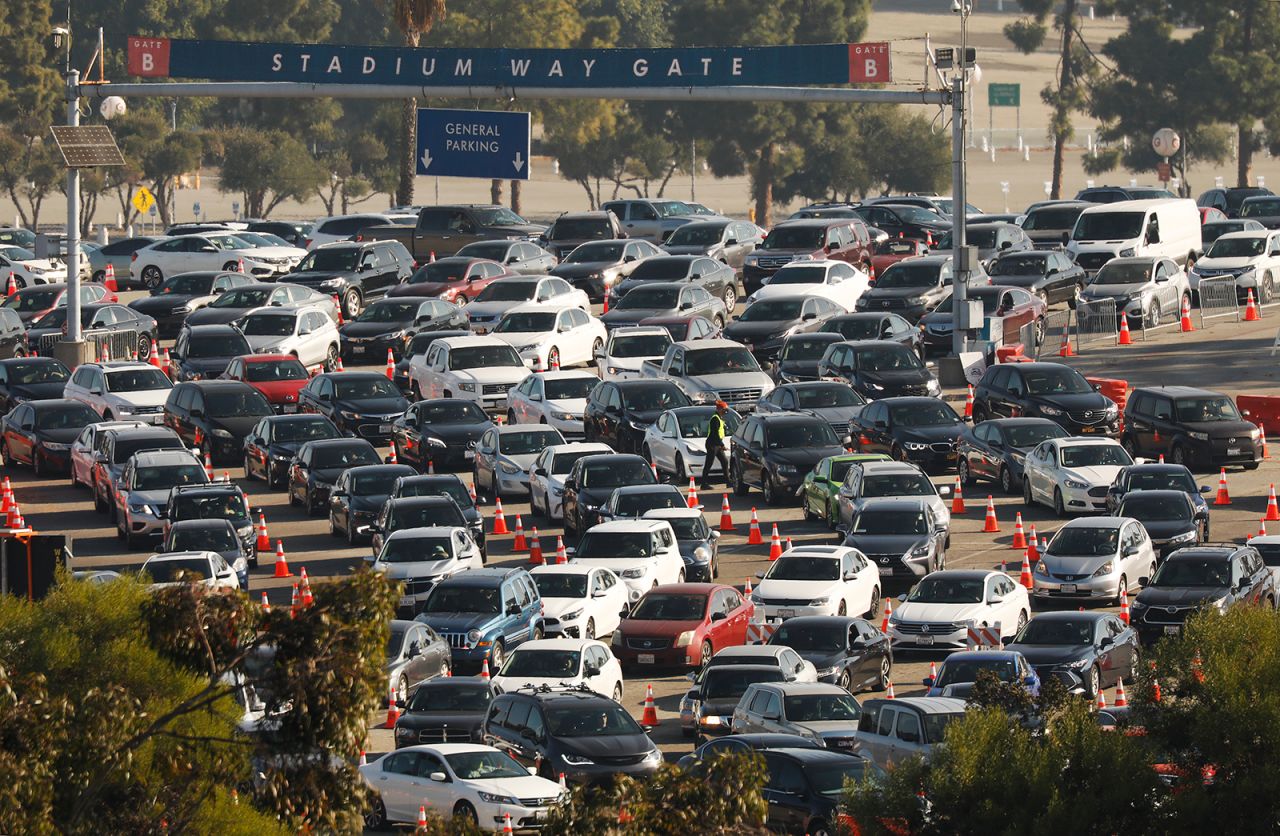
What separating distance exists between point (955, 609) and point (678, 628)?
3337mm

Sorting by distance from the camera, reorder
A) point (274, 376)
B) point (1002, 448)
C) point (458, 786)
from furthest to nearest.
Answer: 1. point (274, 376)
2. point (1002, 448)
3. point (458, 786)

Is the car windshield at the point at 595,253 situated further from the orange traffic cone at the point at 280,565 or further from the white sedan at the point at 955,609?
the white sedan at the point at 955,609

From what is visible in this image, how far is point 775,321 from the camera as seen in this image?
1908 inches

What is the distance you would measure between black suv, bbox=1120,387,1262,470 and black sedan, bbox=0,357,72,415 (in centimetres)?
1956

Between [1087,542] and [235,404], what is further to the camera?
[235,404]

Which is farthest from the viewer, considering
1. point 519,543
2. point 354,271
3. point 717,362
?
point 354,271

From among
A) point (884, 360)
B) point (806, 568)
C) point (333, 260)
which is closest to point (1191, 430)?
point (884, 360)

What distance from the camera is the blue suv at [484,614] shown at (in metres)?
29.0

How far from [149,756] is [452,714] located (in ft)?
39.1

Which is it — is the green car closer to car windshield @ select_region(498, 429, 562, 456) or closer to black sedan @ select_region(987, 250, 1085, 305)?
car windshield @ select_region(498, 429, 562, 456)

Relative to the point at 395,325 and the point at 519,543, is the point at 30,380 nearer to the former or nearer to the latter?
the point at 395,325

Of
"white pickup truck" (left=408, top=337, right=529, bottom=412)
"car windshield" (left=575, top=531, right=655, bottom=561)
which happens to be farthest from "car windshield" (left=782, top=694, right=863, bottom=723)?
"white pickup truck" (left=408, top=337, right=529, bottom=412)

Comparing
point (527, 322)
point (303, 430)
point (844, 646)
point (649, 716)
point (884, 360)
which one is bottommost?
point (649, 716)

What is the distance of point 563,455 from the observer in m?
37.2
